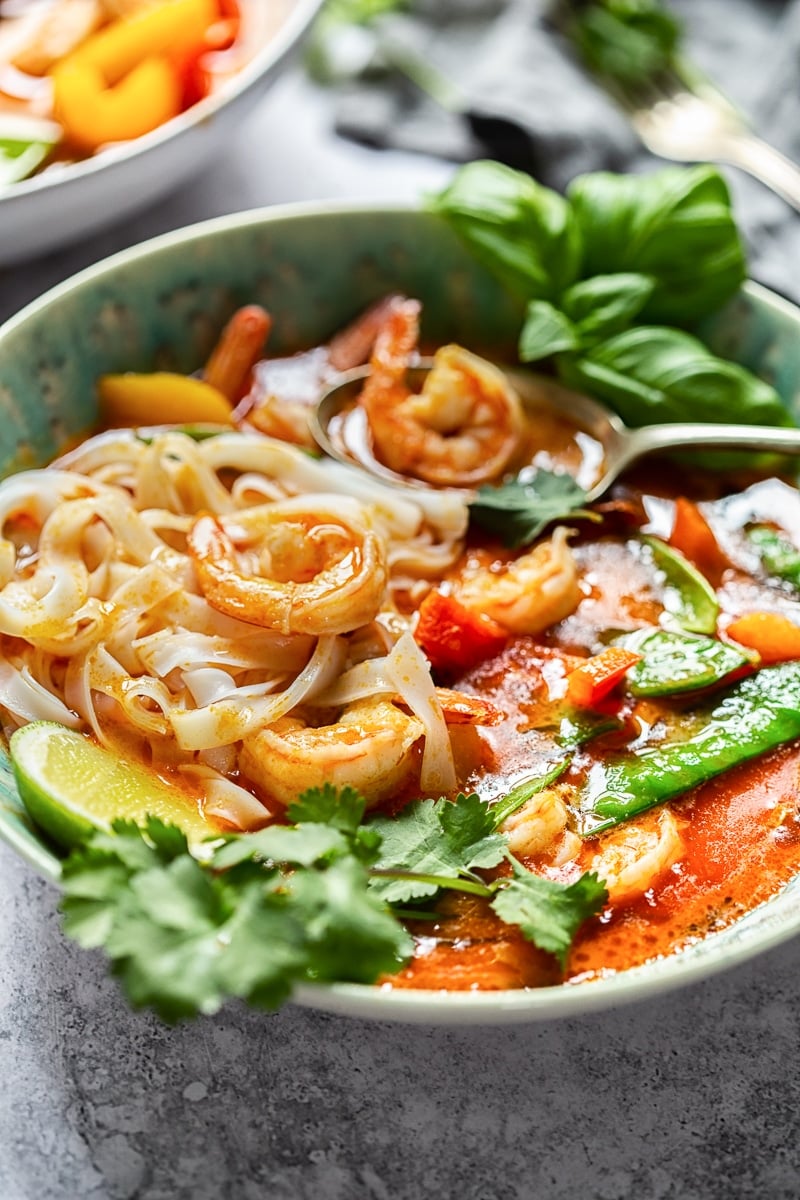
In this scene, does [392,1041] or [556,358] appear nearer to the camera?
[392,1041]

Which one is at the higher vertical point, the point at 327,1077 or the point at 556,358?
the point at 556,358

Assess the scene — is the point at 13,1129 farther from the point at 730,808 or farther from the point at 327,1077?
the point at 730,808

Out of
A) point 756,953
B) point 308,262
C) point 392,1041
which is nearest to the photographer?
point 756,953

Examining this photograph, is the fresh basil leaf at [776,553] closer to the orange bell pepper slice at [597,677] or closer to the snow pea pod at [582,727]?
the orange bell pepper slice at [597,677]

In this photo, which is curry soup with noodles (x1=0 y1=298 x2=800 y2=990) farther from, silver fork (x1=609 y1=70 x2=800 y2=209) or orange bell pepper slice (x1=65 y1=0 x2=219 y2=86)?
silver fork (x1=609 y1=70 x2=800 y2=209)

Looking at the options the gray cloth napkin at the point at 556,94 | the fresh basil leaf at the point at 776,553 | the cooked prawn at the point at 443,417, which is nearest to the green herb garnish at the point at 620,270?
the cooked prawn at the point at 443,417

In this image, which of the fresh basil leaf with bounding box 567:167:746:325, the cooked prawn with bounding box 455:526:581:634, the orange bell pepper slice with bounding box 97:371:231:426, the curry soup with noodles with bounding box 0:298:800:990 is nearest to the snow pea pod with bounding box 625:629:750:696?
the curry soup with noodles with bounding box 0:298:800:990

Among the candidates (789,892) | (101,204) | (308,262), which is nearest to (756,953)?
(789,892)
